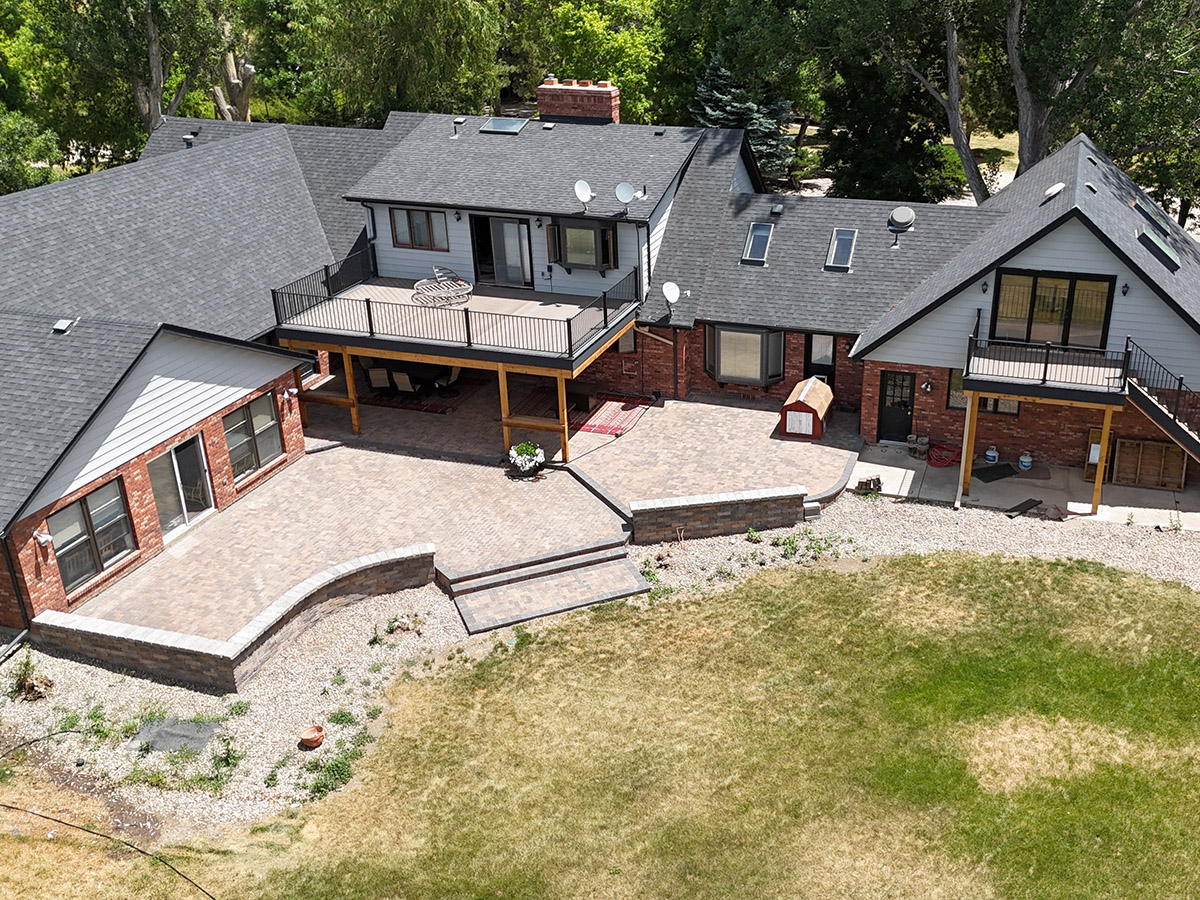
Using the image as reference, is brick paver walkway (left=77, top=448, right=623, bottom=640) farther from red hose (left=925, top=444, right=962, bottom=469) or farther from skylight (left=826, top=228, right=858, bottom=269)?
skylight (left=826, top=228, right=858, bottom=269)

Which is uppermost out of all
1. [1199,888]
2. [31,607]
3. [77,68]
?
[77,68]

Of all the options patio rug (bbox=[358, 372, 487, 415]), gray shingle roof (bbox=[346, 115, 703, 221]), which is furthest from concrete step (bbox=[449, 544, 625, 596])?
gray shingle roof (bbox=[346, 115, 703, 221])

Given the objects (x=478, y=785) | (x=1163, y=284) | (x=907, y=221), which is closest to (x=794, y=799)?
(x=478, y=785)

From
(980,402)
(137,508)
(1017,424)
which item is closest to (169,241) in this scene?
(137,508)

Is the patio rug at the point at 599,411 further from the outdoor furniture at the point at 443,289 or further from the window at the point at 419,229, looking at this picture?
the window at the point at 419,229

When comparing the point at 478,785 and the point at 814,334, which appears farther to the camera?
the point at 814,334

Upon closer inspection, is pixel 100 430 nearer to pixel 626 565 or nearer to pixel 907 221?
pixel 626 565
